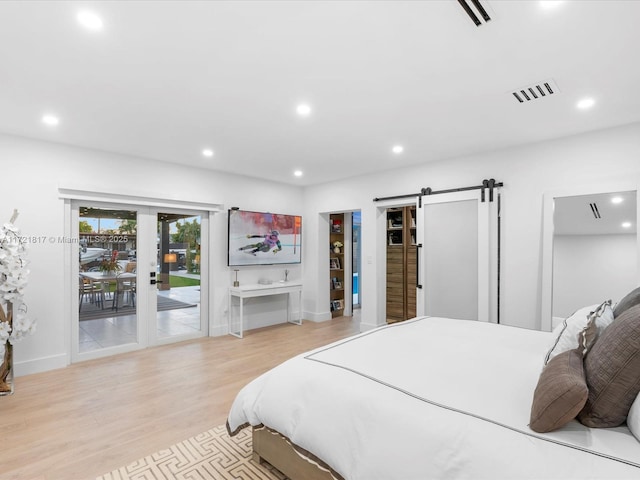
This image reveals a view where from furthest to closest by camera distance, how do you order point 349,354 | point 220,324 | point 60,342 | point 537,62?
point 220,324 < point 60,342 < point 537,62 < point 349,354

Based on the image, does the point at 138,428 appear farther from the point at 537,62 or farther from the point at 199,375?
the point at 537,62

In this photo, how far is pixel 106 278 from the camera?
4379 millimetres

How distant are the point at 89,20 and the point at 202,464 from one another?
8.75 ft

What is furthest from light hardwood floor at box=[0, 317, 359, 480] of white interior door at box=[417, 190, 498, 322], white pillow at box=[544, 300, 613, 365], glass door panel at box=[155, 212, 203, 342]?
white pillow at box=[544, 300, 613, 365]

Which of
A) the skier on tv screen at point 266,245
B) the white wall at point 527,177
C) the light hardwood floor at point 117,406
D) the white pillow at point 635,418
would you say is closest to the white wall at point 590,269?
the white wall at point 527,177

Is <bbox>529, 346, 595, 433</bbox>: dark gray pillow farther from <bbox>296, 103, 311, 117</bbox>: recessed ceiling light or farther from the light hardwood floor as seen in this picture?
<bbox>296, 103, 311, 117</bbox>: recessed ceiling light

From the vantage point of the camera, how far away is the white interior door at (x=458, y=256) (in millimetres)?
4184

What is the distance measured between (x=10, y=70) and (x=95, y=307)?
2889 millimetres

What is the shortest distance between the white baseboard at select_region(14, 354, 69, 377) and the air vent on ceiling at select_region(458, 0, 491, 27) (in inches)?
194

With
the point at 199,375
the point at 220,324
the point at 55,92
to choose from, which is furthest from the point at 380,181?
the point at 55,92

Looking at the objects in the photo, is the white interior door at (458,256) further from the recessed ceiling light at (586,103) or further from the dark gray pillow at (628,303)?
the dark gray pillow at (628,303)

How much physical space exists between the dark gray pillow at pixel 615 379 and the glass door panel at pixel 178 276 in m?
4.73

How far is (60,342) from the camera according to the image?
3869 millimetres

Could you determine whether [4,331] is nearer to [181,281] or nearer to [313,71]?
[181,281]
